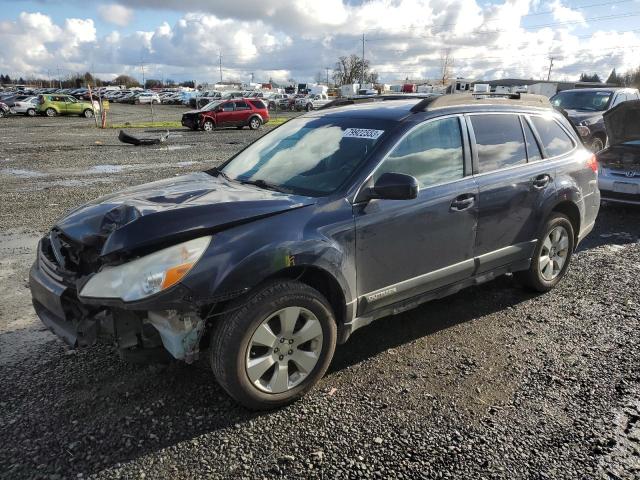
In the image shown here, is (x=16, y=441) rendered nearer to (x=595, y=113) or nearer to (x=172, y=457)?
(x=172, y=457)

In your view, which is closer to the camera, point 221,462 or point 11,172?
point 221,462

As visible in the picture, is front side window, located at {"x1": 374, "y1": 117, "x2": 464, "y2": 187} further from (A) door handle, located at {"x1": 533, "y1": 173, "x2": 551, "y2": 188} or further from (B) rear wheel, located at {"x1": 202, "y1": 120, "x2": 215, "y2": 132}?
(B) rear wheel, located at {"x1": 202, "y1": 120, "x2": 215, "y2": 132}

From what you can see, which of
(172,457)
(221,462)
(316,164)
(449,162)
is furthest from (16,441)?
(449,162)

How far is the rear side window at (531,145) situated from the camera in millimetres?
4496

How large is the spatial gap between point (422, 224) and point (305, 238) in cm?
99

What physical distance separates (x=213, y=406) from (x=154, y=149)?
596 inches

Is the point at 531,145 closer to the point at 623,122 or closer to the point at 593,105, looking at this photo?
the point at 623,122

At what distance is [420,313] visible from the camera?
450 centimetres

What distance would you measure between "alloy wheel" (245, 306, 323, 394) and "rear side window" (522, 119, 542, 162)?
8.63 ft

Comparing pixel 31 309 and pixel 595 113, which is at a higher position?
pixel 595 113

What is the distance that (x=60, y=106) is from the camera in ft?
120

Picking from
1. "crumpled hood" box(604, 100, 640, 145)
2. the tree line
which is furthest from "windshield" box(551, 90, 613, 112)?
the tree line

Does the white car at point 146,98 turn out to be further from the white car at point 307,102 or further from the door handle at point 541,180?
the door handle at point 541,180

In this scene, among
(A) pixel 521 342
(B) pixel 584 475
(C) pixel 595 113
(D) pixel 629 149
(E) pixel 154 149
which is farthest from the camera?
(E) pixel 154 149
